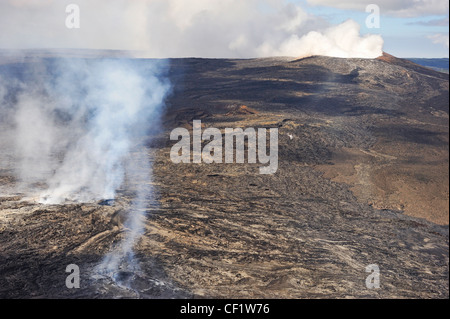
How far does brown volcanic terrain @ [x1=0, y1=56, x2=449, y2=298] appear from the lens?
8883mm

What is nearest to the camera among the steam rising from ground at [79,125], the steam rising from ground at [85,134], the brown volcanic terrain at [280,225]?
the brown volcanic terrain at [280,225]

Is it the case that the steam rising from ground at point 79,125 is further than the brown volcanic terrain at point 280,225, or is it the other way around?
the steam rising from ground at point 79,125

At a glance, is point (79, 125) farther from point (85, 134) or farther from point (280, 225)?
point (280, 225)

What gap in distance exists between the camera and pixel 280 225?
11805 mm

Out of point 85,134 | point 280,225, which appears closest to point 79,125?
point 85,134

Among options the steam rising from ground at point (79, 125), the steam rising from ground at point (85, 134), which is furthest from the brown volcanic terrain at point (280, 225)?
the steam rising from ground at point (79, 125)

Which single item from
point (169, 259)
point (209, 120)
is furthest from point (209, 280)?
point (209, 120)

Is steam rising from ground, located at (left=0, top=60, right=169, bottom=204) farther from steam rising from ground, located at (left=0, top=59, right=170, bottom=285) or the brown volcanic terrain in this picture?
the brown volcanic terrain

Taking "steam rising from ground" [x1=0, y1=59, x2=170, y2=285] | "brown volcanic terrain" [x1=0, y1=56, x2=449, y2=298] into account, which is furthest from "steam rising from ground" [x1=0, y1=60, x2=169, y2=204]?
"brown volcanic terrain" [x1=0, y1=56, x2=449, y2=298]

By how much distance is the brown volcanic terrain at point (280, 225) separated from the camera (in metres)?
8.88

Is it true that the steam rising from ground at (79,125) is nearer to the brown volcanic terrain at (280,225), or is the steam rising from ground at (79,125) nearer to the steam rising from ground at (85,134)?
the steam rising from ground at (85,134)

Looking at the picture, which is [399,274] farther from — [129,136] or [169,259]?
[129,136]
